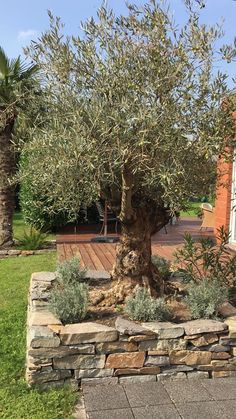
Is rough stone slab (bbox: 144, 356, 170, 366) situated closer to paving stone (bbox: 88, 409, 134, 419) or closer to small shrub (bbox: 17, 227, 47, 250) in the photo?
paving stone (bbox: 88, 409, 134, 419)

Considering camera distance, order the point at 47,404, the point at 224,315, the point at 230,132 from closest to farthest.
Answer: the point at 47,404 → the point at 230,132 → the point at 224,315

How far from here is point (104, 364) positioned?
3.02 m

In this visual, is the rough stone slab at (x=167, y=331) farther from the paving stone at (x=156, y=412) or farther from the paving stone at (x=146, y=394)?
the paving stone at (x=156, y=412)

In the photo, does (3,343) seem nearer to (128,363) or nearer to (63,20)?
(128,363)

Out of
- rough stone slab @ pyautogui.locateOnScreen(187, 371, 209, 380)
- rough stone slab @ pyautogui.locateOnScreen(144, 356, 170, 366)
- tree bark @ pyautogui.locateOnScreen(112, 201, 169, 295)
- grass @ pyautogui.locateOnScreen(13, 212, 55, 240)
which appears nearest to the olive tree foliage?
tree bark @ pyautogui.locateOnScreen(112, 201, 169, 295)

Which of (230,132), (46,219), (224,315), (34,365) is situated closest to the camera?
(34,365)

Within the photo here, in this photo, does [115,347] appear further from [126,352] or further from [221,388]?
[221,388]

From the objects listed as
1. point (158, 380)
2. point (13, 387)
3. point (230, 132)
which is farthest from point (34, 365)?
point (230, 132)

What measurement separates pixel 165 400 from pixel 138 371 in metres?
0.34

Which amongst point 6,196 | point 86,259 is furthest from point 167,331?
point 6,196

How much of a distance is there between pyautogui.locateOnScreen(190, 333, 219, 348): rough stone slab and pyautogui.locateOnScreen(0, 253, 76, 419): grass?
3.16 feet

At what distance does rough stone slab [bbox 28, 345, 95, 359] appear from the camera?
294cm

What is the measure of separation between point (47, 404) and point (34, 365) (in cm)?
29

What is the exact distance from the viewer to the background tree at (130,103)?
3020 millimetres
